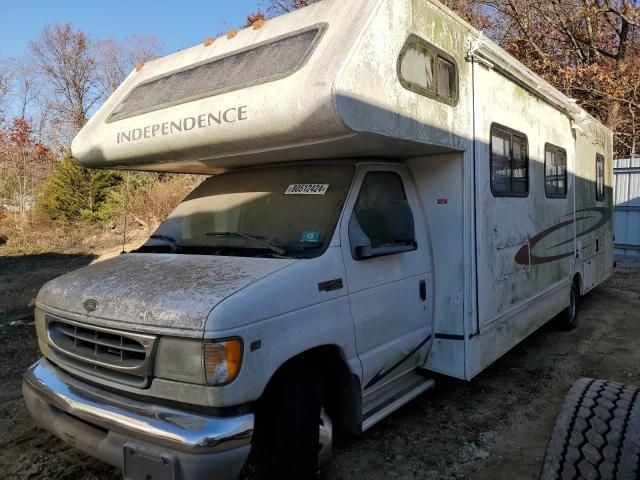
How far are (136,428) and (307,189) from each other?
74.2 inches

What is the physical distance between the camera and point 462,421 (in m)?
4.16

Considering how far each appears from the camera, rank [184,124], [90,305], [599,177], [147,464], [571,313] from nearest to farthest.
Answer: [147,464] → [90,305] → [184,124] → [571,313] → [599,177]

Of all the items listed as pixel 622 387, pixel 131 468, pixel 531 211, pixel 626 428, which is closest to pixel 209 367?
pixel 131 468

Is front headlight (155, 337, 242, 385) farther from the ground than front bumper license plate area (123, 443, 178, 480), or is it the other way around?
front headlight (155, 337, 242, 385)

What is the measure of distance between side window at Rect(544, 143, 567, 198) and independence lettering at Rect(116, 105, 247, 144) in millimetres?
4034

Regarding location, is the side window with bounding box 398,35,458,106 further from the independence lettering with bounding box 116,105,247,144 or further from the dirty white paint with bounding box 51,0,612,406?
the independence lettering with bounding box 116,105,247,144

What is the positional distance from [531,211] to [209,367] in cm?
411

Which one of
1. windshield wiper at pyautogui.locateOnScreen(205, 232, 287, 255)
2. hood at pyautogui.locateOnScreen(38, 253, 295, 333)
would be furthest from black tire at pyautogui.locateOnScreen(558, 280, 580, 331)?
hood at pyautogui.locateOnScreen(38, 253, 295, 333)

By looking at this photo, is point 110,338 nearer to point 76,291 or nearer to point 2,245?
point 76,291

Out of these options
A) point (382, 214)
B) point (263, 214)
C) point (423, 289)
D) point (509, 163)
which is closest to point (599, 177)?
point (509, 163)

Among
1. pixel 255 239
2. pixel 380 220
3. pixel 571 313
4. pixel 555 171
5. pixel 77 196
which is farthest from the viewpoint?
pixel 77 196

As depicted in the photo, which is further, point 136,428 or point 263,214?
point 263,214

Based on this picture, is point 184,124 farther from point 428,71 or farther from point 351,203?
point 428,71

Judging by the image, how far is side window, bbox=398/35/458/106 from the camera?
11.4 ft
